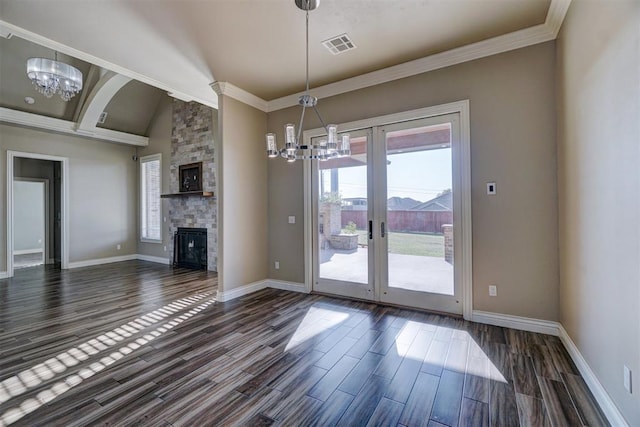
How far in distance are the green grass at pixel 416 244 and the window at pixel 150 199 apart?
20.9ft

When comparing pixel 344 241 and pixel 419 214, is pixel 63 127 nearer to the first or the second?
pixel 344 241

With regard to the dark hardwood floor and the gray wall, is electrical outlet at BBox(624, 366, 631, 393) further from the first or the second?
the gray wall

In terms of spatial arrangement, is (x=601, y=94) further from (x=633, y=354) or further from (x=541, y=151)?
(x=633, y=354)

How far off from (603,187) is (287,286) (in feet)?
12.9

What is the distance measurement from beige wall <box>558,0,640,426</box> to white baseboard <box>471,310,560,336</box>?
270 mm

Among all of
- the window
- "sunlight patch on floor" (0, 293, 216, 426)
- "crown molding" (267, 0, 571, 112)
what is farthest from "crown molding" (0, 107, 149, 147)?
"crown molding" (267, 0, 571, 112)

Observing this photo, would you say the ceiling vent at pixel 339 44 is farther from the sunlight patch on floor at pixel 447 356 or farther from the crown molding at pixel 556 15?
the sunlight patch on floor at pixel 447 356

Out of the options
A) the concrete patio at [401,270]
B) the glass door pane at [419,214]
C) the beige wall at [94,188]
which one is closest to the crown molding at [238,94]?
the glass door pane at [419,214]

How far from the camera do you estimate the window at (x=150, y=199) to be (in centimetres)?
755

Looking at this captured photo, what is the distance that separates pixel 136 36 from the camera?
9.85 ft

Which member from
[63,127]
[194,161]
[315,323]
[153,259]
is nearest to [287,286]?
[315,323]

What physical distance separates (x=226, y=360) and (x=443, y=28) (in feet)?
12.4

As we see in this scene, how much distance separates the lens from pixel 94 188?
714cm

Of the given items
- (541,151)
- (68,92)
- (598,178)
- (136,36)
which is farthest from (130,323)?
(541,151)
